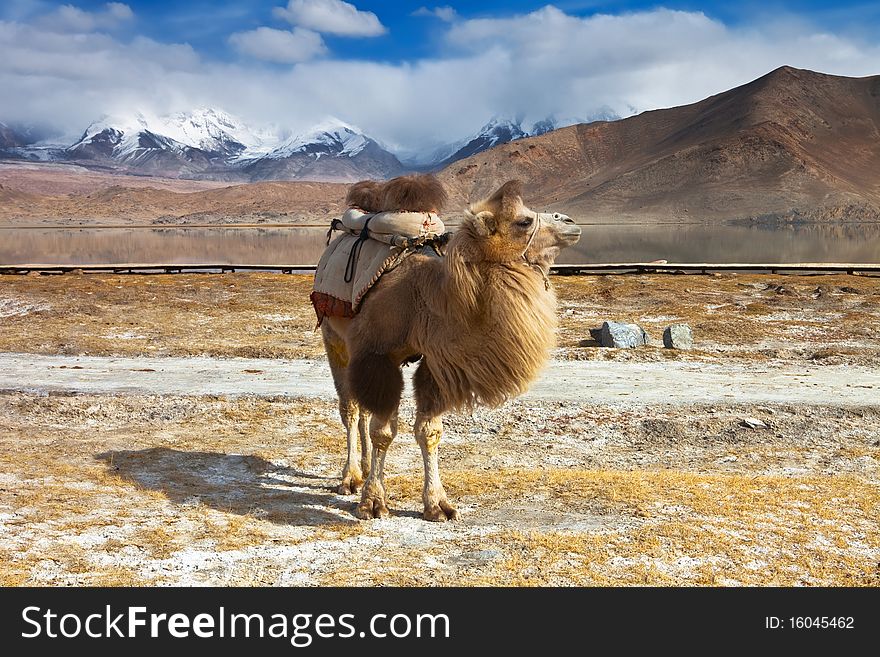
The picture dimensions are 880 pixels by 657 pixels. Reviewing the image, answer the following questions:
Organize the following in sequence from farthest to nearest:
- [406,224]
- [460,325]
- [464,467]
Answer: [464,467] < [406,224] < [460,325]

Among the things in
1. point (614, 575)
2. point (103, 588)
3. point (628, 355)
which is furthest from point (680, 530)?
point (628, 355)

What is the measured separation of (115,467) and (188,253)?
60.5 metres

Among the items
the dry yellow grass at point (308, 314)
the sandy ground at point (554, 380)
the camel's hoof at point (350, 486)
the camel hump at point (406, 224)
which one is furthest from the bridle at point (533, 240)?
the dry yellow grass at point (308, 314)

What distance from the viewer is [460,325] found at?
647 centimetres

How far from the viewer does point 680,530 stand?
21.2ft

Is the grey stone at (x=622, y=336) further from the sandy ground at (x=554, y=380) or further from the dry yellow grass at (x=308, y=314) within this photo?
the sandy ground at (x=554, y=380)

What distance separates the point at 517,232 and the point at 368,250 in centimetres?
176

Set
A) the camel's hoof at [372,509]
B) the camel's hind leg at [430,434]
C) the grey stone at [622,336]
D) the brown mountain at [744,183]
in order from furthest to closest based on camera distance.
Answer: the brown mountain at [744,183], the grey stone at [622,336], the camel's hoof at [372,509], the camel's hind leg at [430,434]

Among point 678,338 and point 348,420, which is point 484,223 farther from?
point 678,338

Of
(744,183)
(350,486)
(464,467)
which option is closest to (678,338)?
(464,467)

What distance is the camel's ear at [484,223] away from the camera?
20.7 feet

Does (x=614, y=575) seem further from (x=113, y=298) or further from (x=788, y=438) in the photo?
(x=113, y=298)

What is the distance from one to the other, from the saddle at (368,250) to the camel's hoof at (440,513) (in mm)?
1811

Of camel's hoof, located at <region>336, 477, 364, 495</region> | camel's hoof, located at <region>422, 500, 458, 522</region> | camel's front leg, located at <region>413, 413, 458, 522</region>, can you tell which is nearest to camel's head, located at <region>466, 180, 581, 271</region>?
camel's front leg, located at <region>413, 413, 458, 522</region>
